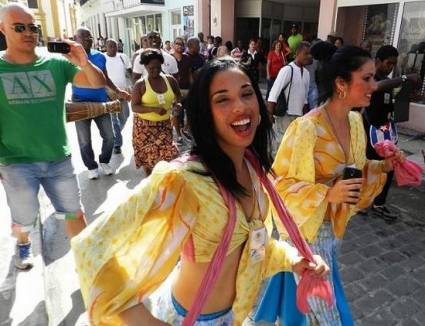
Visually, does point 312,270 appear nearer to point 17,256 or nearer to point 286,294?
point 286,294

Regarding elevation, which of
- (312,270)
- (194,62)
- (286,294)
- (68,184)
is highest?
(194,62)

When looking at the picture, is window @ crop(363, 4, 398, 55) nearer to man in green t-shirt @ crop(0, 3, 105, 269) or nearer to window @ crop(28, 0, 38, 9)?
man in green t-shirt @ crop(0, 3, 105, 269)

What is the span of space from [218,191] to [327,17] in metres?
9.55

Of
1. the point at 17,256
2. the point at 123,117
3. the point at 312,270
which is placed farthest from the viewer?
the point at 123,117

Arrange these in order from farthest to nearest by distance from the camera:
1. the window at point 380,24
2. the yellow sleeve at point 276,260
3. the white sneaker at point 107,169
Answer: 1. the window at point 380,24
2. the white sneaker at point 107,169
3. the yellow sleeve at point 276,260

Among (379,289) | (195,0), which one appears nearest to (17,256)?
(379,289)

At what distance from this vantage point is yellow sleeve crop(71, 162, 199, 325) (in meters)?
1.10

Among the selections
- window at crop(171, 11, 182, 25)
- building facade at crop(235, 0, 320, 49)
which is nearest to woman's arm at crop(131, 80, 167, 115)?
building facade at crop(235, 0, 320, 49)

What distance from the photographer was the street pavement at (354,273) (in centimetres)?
278

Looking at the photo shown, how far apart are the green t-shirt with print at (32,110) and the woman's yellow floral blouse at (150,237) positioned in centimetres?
192

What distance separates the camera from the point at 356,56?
2189mm

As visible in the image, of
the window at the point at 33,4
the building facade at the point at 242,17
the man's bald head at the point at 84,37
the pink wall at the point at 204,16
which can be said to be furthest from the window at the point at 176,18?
the window at the point at 33,4

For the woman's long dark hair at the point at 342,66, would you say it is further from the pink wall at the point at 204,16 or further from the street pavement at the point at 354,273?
the pink wall at the point at 204,16

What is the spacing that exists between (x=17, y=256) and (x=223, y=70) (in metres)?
2.81
